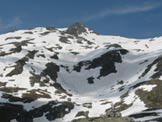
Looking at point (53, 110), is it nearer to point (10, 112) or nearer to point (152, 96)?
point (10, 112)

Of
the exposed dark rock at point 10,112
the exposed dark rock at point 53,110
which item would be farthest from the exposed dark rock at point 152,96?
the exposed dark rock at point 10,112

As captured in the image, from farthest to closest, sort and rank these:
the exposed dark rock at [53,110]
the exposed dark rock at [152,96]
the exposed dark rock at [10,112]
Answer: the exposed dark rock at [53,110]
the exposed dark rock at [10,112]
the exposed dark rock at [152,96]

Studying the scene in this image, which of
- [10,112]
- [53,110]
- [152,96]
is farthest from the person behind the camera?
[53,110]

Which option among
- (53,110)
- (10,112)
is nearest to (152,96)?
(53,110)

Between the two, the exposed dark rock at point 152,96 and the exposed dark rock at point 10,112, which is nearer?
the exposed dark rock at point 152,96

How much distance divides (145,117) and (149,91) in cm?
5194

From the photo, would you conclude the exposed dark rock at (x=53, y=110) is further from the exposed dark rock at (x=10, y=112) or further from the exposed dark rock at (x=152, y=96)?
the exposed dark rock at (x=152, y=96)

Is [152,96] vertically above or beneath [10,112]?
beneath

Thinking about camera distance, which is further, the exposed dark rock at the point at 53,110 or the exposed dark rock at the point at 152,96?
the exposed dark rock at the point at 53,110

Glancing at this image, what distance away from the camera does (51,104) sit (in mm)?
192125

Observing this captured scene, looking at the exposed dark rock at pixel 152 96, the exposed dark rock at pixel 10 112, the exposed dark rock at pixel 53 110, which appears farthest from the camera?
the exposed dark rock at pixel 53 110

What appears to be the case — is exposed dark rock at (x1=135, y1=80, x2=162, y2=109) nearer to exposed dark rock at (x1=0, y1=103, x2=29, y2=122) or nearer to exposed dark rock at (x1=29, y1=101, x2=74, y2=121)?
exposed dark rock at (x1=29, y1=101, x2=74, y2=121)

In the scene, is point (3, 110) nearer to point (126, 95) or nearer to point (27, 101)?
point (27, 101)

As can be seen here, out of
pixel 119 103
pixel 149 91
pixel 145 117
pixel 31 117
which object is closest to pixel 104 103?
pixel 119 103
